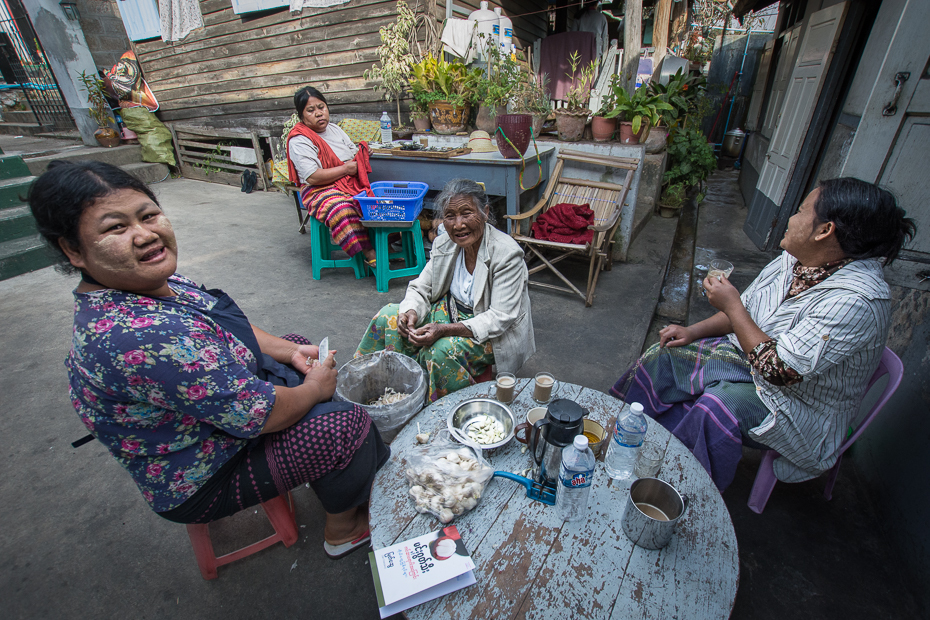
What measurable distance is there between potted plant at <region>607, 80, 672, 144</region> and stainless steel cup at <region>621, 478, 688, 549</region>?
4.19 m

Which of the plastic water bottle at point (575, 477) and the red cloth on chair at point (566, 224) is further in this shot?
the red cloth on chair at point (566, 224)

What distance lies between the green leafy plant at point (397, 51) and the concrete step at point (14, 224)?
4631mm

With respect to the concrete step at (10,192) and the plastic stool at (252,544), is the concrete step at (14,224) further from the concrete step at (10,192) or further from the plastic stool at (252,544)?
the plastic stool at (252,544)

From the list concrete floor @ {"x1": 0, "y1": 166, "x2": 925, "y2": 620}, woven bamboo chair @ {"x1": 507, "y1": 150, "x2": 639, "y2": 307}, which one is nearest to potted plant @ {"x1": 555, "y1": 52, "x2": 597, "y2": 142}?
woven bamboo chair @ {"x1": 507, "y1": 150, "x2": 639, "y2": 307}

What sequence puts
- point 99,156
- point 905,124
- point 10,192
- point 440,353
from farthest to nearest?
point 99,156
point 10,192
point 905,124
point 440,353

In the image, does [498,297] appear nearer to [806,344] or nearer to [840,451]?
[806,344]

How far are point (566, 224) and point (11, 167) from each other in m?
7.19

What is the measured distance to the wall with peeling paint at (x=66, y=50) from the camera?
7.35m

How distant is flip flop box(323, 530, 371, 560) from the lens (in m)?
1.82

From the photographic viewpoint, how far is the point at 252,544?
185 centimetres

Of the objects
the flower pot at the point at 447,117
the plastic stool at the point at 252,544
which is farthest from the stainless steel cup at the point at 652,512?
the flower pot at the point at 447,117

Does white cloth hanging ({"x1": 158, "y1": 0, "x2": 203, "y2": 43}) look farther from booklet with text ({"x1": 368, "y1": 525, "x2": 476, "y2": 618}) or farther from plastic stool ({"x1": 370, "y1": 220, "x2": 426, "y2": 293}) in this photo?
booklet with text ({"x1": 368, "y1": 525, "x2": 476, "y2": 618})

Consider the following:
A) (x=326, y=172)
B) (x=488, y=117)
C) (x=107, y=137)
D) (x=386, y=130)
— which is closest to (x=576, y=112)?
(x=488, y=117)

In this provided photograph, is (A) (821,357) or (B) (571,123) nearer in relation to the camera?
(A) (821,357)
